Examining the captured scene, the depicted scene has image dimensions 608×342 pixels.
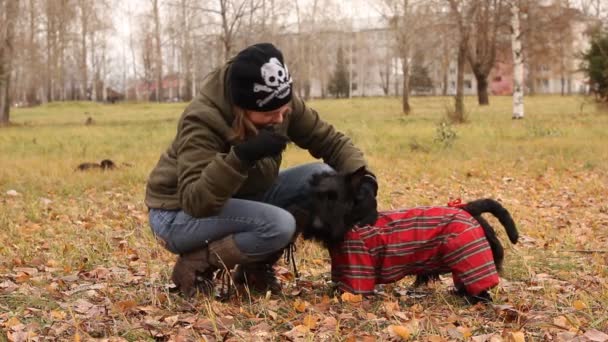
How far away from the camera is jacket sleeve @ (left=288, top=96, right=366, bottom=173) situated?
13.5ft

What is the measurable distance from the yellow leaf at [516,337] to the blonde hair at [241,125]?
5.60 ft

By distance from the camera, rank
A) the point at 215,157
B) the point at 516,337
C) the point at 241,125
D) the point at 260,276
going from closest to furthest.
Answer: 1. the point at 516,337
2. the point at 215,157
3. the point at 241,125
4. the point at 260,276

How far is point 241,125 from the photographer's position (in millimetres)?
3688

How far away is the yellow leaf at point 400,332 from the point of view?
3.11 m

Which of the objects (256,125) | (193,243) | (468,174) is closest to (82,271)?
(193,243)

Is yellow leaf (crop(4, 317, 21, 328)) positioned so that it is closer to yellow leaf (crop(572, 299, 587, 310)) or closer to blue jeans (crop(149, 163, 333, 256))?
blue jeans (crop(149, 163, 333, 256))

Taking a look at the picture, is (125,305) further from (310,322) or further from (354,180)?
(354,180)

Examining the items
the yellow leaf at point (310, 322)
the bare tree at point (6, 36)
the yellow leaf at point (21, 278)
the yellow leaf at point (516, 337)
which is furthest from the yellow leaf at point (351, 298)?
the bare tree at point (6, 36)

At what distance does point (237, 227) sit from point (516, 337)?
161cm

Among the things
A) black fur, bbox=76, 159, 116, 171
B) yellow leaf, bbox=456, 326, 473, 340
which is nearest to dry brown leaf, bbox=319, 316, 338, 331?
yellow leaf, bbox=456, 326, 473, 340

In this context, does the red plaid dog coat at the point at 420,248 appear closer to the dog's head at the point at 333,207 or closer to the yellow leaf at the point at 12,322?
the dog's head at the point at 333,207

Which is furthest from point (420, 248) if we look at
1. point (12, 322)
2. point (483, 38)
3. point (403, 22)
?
point (403, 22)

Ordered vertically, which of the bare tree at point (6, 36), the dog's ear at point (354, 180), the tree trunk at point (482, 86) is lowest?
the dog's ear at point (354, 180)

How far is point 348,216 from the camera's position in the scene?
364 centimetres
